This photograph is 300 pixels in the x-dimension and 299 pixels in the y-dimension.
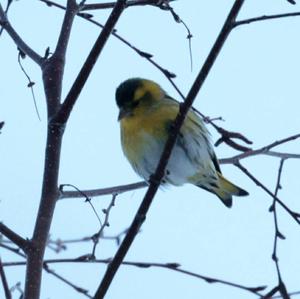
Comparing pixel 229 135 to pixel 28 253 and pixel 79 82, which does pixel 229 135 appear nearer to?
pixel 79 82

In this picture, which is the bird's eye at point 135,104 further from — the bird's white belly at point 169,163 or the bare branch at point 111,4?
the bare branch at point 111,4

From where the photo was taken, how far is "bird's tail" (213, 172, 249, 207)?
155 inches

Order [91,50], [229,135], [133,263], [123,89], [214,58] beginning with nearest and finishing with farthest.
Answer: [214,58] < [91,50] < [229,135] < [133,263] < [123,89]

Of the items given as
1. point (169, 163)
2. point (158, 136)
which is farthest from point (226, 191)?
point (158, 136)

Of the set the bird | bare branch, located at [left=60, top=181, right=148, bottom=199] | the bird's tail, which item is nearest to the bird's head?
the bird

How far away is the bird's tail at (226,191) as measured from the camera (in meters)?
3.93

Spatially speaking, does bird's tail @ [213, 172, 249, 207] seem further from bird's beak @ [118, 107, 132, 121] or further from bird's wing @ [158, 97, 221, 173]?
bird's beak @ [118, 107, 132, 121]

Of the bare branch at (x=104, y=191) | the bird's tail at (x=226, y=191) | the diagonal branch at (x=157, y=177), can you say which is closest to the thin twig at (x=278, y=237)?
the diagonal branch at (x=157, y=177)

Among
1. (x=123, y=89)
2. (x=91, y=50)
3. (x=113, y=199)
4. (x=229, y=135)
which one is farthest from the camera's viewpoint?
(x=123, y=89)

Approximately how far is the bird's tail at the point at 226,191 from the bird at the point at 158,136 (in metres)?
0.11

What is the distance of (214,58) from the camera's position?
1870 mm

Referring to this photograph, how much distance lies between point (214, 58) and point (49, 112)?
2.34 feet

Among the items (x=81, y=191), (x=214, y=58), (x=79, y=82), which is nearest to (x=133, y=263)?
(x=81, y=191)

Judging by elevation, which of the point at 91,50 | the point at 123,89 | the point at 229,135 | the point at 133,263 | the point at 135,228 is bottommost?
the point at 135,228
